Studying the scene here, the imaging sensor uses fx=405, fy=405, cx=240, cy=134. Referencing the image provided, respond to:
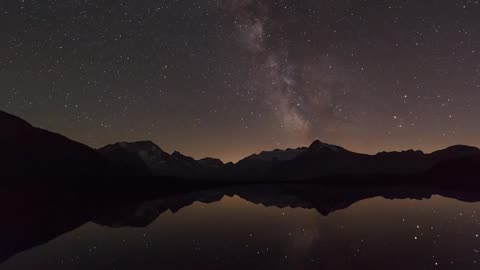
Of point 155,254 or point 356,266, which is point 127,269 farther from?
point 356,266

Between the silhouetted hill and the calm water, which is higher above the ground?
the silhouetted hill

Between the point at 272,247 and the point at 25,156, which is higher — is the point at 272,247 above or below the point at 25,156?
below

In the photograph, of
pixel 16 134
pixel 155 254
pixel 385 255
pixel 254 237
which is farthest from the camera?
pixel 16 134

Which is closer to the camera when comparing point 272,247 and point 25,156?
point 272,247

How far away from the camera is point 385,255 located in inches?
910

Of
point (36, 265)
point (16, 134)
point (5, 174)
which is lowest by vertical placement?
point (36, 265)

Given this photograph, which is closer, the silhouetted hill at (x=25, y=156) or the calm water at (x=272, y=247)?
the calm water at (x=272, y=247)

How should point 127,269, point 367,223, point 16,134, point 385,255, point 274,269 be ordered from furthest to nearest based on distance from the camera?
point 16,134 < point 367,223 < point 385,255 < point 127,269 < point 274,269

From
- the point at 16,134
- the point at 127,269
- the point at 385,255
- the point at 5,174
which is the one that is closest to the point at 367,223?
the point at 385,255

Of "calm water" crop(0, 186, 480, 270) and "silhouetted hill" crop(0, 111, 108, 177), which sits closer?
"calm water" crop(0, 186, 480, 270)

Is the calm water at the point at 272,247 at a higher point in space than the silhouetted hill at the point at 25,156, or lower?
lower

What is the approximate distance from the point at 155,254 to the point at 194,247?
3.44m

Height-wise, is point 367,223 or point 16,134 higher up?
point 16,134

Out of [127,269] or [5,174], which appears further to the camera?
[5,174]
